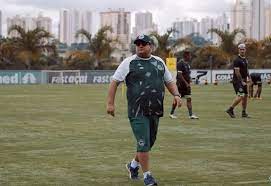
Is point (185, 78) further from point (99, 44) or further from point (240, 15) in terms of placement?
point (240, 15)

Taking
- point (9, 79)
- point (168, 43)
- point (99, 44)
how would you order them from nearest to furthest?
point (9, 79) → point (99, 44) → point (168, 43)

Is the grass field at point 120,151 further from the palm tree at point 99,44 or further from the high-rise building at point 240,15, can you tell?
the high-rise building at point 240,15

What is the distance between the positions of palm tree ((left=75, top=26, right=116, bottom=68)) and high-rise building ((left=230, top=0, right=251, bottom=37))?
177ft

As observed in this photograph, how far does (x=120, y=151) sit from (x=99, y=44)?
204ft

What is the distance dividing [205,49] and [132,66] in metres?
66.3

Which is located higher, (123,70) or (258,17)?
(258,17)

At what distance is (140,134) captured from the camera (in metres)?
7.77

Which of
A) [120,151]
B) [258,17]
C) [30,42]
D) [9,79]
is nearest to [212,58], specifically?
[30,42]

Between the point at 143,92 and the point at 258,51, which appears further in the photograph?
the point at 258,51

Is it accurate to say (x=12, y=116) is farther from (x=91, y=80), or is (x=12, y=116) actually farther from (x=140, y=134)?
(x=91, y=80)

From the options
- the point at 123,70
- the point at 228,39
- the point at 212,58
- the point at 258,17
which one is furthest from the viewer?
the point at 258,17

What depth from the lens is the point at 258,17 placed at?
116m

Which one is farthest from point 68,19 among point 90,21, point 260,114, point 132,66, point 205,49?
A: point 132,66

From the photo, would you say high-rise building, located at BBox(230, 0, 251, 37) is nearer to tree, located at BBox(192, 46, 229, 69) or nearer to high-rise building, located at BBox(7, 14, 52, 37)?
high-rise building, located at BBox(7, 14, 52, 37)
